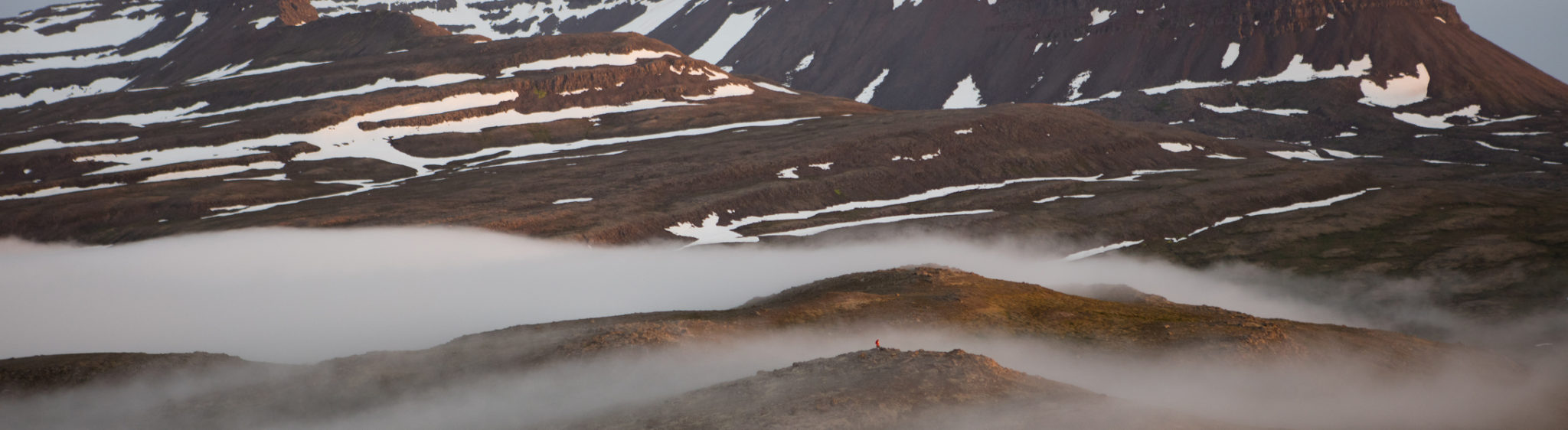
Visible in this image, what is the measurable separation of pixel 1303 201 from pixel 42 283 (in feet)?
430

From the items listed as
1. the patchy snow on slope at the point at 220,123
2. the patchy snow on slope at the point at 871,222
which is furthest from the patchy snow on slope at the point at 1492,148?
the patchy snow on slope at the point at 220,123

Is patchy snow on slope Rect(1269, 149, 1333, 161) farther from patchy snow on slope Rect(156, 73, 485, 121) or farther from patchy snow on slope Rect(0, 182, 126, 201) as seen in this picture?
patchy snow on slope Rect(0, 182, 126, 201)

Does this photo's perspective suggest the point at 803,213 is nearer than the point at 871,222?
No

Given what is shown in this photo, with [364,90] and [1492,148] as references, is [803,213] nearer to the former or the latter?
[364,90]

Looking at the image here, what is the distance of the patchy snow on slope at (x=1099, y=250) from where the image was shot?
99.1 m

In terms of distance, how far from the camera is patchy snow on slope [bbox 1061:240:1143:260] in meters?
99.1

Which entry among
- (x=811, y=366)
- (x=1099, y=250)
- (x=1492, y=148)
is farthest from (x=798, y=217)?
(x=1492, y=148)

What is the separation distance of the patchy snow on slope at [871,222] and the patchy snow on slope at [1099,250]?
1306cm

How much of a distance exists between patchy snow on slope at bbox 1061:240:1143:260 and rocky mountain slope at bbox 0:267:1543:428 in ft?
135

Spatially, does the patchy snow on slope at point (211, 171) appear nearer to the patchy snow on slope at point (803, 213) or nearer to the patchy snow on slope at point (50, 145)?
the patchy snow on slope at point (50, 145)

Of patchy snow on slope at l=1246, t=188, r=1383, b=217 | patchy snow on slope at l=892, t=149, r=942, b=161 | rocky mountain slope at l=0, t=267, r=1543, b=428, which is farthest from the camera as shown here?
patchy snow on slope at l=892, t=149, r=942, b=161

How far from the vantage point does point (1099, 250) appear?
101 m

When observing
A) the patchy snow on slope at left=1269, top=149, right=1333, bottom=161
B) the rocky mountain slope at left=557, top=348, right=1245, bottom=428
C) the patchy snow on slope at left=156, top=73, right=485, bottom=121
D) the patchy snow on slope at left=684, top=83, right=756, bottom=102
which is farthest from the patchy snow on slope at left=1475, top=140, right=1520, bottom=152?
the patchy snow on slope at left=156, top=73, right=485, bottom=121

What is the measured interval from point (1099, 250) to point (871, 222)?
23.7 meters
